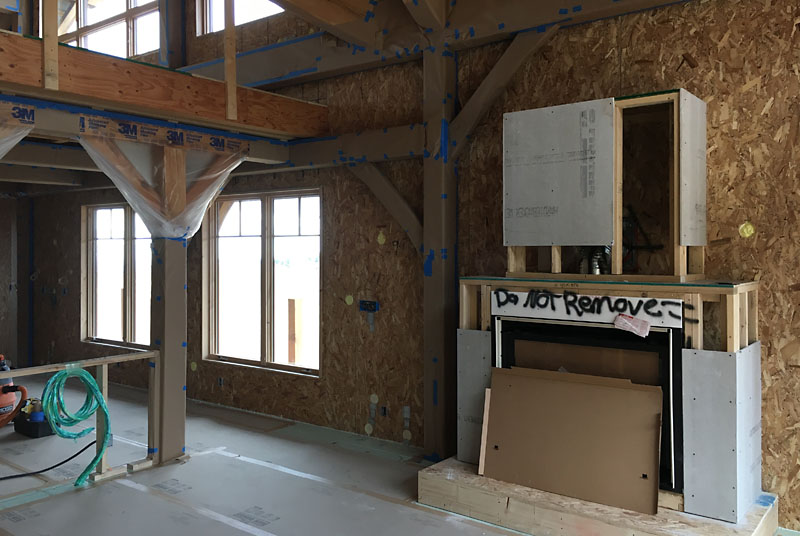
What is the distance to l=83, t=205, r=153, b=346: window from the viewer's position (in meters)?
8.02

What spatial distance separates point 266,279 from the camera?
6.50m

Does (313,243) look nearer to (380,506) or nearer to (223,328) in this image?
(223,328)

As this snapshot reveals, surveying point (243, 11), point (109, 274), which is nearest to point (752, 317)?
point (243, 11)

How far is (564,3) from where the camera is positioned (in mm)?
4215

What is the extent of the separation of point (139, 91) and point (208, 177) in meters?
0.99

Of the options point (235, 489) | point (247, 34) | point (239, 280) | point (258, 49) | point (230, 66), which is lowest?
point (235, 489)

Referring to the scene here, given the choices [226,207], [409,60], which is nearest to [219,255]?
[226,207]

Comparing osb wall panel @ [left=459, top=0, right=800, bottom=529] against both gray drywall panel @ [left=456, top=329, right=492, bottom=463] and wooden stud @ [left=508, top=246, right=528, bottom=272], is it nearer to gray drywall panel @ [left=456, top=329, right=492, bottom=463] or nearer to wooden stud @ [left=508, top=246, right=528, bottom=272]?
wooden stud @ [left=508, top=246, right=528, bottom=272]

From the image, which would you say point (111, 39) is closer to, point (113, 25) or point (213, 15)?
point (113, 25)

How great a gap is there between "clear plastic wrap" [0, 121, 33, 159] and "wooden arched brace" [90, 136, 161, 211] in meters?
0.46

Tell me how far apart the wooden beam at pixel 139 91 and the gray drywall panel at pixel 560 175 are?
218 cm

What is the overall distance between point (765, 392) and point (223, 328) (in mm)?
5237

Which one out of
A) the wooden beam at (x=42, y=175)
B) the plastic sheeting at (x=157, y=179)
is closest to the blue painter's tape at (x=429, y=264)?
the plastic sheeting at (x=157, y=179)

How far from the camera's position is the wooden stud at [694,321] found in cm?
333
